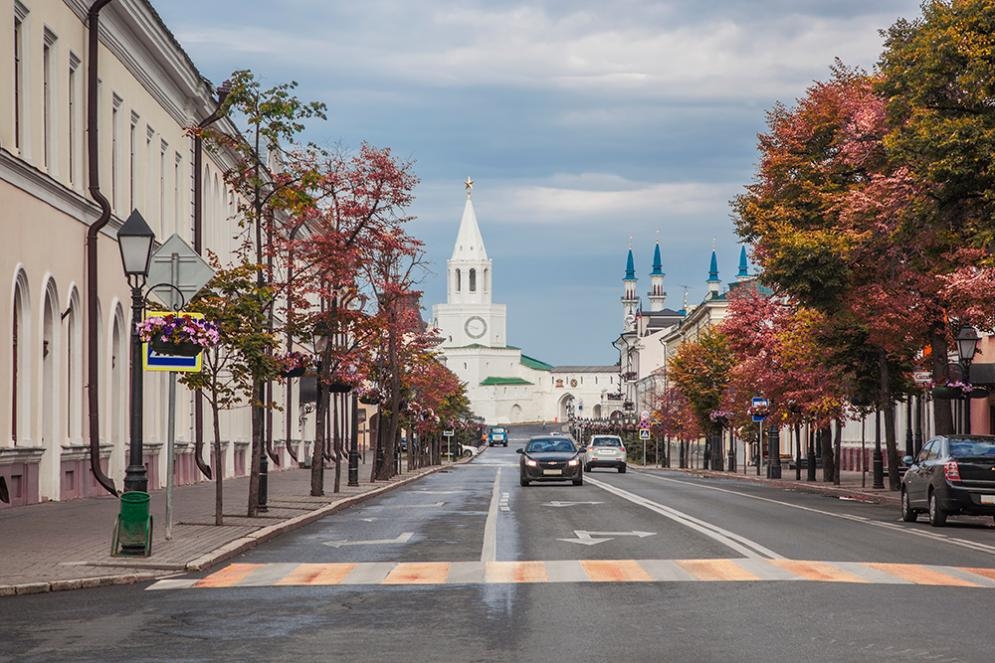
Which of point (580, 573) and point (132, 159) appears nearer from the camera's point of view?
point (580, 573)

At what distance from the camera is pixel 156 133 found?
146 ft

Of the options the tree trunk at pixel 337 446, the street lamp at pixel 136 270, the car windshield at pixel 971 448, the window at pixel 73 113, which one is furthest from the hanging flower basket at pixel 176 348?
the tree trunk at pixel 337 446

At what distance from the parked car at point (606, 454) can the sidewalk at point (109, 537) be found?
1293 inches

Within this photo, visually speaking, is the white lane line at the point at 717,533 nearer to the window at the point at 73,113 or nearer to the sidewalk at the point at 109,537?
the sidewalk at the point at 109,537

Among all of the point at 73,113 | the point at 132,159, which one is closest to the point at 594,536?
the point at 73,113

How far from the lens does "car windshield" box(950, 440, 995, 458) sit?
27531 millimetres

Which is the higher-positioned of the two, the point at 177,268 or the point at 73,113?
the point at 73,113

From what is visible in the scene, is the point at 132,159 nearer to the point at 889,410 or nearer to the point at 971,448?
the point at 889,410

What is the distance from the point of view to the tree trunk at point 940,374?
3834 cm

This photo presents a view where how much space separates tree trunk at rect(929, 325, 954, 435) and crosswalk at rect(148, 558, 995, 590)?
2102cm

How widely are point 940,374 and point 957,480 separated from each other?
38.5 feet

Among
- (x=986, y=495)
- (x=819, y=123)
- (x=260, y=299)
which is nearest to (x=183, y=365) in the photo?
(x=260, y=299)

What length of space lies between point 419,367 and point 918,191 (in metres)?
38.1

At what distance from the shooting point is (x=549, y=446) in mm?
47906
